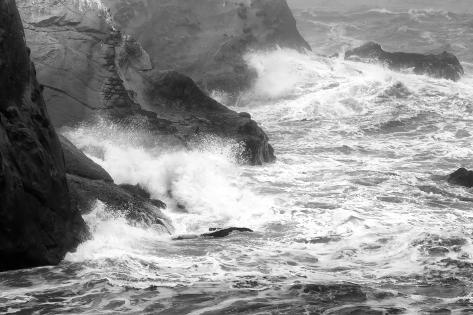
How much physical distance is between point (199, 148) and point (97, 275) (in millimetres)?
6255

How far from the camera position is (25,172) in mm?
7191

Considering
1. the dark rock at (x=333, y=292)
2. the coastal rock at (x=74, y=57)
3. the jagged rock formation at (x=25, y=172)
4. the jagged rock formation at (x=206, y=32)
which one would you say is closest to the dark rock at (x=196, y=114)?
the coastal rock at (x=74, y=57)

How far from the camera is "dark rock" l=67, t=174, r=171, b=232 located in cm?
895

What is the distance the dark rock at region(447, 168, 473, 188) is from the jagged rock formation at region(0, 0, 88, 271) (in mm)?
7354

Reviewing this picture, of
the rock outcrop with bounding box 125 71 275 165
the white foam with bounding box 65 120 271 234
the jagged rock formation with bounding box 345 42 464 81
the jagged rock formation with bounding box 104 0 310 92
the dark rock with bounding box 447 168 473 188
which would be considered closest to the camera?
the white foam with bounding box 65 120 271 234

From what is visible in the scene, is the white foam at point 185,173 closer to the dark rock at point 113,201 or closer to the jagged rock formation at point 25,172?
the dark rock at point 113,201

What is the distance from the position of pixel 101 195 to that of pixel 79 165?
777mm

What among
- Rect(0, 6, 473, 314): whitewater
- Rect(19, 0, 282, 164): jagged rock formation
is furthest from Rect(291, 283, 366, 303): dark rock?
Rect(19, 0, 282, 164): jagged rock formation

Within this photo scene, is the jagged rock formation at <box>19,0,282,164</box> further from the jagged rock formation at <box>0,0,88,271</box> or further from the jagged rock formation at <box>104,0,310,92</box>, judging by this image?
the jagged rock formation at <box>104,0,310,92</box>

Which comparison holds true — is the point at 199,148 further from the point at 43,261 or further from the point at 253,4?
the point at 253,4

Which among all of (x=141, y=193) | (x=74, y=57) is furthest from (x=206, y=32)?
(x=141, y=193)

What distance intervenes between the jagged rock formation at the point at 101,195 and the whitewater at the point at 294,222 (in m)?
0.22

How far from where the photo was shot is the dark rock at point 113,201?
8.95m

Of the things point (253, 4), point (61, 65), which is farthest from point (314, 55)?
point (61, 65)
